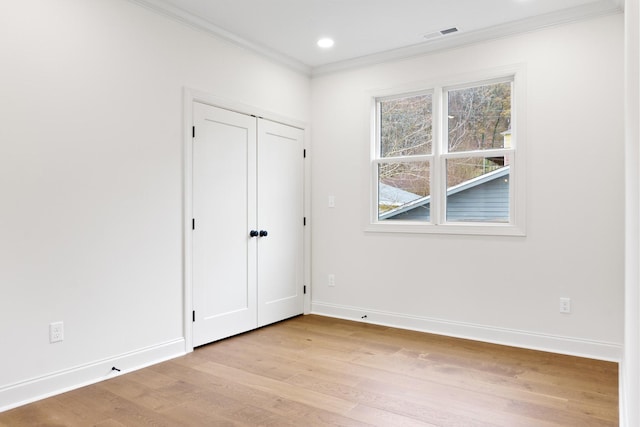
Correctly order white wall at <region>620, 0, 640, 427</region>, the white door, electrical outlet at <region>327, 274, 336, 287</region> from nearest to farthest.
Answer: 1. white wall at <region>620, 0, 640, 427</region>
2. the white door
3. electrical outlet at <region>327, 274, 336, 287</region>

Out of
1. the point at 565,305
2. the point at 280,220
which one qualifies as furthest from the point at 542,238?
the point at 280,220

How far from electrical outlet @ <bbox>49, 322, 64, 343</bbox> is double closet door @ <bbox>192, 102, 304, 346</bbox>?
101 cm

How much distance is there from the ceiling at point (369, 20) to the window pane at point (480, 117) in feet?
1.48

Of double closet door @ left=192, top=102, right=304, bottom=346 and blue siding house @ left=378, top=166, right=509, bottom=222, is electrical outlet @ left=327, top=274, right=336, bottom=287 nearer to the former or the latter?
A: double closet door @ left=192, top=102, right=304, bottom=346

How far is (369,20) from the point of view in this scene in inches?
141

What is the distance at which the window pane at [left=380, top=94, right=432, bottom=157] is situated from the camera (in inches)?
166

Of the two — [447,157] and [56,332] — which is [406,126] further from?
[56,332]

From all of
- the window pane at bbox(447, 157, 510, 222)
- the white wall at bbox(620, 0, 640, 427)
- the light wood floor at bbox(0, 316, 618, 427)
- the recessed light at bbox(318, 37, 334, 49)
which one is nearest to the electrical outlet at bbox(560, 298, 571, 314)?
the light wood floor at bbox(0, 316, 618, 427)

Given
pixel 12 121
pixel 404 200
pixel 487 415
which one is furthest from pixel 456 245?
pixel 12 121

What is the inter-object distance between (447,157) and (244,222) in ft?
6.29

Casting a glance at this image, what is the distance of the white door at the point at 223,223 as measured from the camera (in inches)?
142

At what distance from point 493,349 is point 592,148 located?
5.64ft

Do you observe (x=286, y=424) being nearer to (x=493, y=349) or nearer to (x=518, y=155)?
(x=493, y=349)

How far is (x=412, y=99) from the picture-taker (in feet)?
14.1
